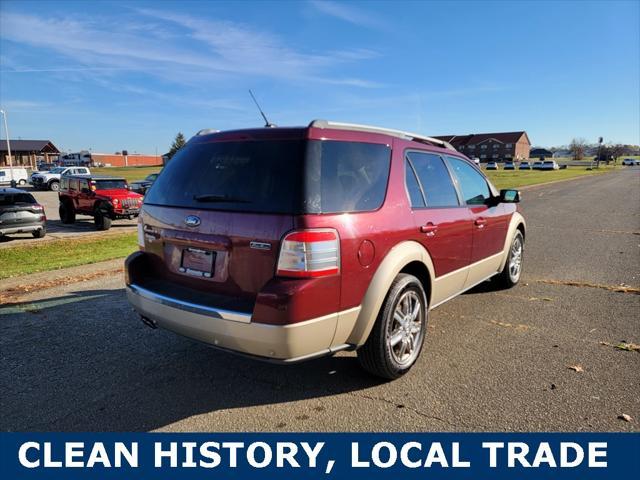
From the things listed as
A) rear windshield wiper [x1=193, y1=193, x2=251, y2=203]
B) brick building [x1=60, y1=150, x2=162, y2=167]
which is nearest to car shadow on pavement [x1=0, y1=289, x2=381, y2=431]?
rear windshield wiper [x1=193, y1=193, x2=251, y2=203]

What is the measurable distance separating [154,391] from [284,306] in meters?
1.43

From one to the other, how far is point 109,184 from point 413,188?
15919 mm

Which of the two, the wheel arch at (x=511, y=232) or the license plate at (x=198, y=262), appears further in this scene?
the wheel arch at (x=511, y=232)

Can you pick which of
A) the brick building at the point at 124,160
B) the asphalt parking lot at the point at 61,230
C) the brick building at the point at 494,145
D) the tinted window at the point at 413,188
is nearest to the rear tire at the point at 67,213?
the asphalt parking lot at the point at 61,230

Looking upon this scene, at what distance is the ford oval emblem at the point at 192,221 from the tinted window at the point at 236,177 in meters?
0.09

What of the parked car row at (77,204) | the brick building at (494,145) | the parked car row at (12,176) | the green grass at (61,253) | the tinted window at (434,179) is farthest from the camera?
the brick building at (494,145)

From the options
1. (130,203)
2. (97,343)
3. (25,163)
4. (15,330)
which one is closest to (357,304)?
(97,343)

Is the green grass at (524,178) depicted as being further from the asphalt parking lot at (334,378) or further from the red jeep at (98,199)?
the asphalt parking lot at (334,378)

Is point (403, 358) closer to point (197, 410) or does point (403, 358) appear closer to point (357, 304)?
point (357, 304)

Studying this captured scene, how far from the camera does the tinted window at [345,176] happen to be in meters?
2.92

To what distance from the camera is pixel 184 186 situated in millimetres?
3467

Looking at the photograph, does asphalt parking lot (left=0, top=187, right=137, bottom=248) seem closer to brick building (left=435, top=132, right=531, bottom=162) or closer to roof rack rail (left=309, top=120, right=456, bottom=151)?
roof rack rail (left=309, top=120, right=456, bottom=151)

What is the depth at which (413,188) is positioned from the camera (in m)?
3.85

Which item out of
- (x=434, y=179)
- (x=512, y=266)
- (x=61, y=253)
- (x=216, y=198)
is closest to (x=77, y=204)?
(x=61, y=253)
